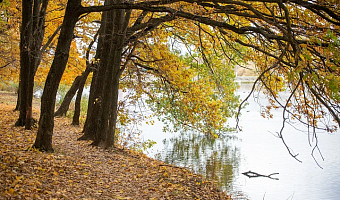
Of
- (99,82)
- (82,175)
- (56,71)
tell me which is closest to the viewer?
(82,175)

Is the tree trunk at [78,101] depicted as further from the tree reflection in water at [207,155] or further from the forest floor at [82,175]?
the forest floor at [82,175]

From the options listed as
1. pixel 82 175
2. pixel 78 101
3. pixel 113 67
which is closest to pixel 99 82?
pixel 113 67

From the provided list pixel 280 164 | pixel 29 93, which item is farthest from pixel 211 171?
pixel 29 93

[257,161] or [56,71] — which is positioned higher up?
[56,71]

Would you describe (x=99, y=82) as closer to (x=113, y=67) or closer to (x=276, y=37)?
(x=113, y=67)

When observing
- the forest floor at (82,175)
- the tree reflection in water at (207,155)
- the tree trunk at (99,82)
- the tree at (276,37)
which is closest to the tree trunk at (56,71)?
the tree at (276,37)

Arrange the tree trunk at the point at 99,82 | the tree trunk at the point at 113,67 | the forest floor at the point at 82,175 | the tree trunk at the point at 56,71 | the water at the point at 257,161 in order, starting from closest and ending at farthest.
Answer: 1. the forest floor at the point at 82,175
2. the tree trunk at the point at 56,71
3. the tree trunk at the point at 113,67
4. the tree trunk at the point at 99,82
5. the water at the point at 257,161

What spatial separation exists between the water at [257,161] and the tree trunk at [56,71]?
486 cm

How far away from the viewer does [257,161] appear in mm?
14484

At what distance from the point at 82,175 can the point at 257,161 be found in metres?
9.96

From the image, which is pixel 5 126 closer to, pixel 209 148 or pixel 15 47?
pixel 15 47

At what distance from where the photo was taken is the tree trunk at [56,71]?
269 inches

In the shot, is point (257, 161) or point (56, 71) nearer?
point (56, 71)

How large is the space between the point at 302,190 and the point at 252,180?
1.70 meters
